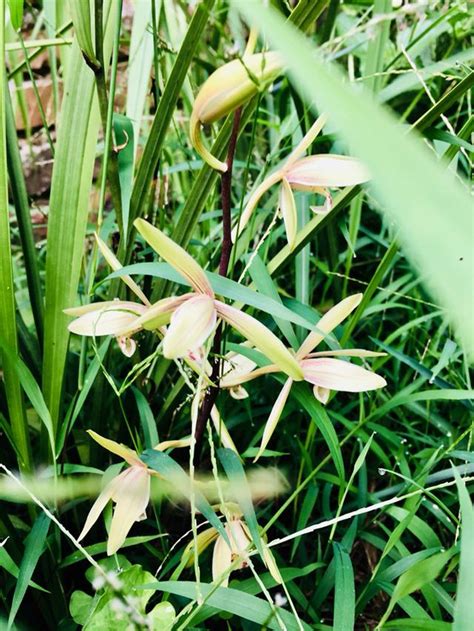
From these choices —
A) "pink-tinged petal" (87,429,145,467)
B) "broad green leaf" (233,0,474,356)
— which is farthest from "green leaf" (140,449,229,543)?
"broad green leaf" (233,0,474,356)

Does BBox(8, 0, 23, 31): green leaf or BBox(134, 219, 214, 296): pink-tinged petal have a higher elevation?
BBox(8, 0, 23, 31): green leaf

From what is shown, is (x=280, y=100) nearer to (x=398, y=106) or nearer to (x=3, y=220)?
(x=398, y=106)

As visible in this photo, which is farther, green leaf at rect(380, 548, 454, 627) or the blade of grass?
the blade of grass

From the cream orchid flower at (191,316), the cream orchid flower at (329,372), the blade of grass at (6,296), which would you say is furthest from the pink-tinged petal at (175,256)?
the blade of grass at (6,296)

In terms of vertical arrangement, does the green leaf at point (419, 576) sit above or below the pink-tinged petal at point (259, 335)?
below

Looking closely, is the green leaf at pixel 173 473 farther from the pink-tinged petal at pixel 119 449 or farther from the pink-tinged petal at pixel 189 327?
the pink-tinged petal at pixel 189 327

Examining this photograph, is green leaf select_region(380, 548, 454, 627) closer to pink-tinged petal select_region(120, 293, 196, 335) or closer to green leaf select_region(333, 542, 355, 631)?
green leaf select_region(333, 542, 355, 631)
